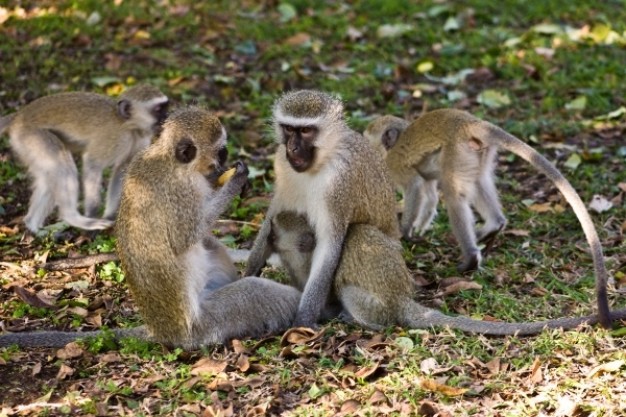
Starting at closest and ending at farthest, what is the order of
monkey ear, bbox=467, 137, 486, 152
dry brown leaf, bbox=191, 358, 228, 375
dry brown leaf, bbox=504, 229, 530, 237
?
1. dry brown leaf, bbox=191, 358, 228, 375
2. monkey ear, bbox=467, 137, 486, 152
3. dry brown leaf, bbox=504, 229, 530, 237

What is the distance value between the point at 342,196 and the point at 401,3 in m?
6.60

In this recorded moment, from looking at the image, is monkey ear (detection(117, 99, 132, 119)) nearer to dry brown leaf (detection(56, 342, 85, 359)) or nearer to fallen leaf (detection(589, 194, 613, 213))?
dry brown leaf (detection(56, 342, 85, 359))

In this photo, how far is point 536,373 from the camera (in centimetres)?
481

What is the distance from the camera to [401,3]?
38.1ft

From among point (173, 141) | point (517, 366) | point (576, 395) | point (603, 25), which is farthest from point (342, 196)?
point (603, 25)

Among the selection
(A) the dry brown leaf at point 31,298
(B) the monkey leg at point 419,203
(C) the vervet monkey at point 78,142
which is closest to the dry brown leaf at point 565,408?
(B) the monkey leg at point 419,203

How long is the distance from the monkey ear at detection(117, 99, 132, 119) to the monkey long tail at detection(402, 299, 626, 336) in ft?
10.3

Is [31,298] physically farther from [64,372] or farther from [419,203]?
[419,203]

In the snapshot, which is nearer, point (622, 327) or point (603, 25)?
point (622, 327)

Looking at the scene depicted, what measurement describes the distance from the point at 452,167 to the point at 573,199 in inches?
57.4

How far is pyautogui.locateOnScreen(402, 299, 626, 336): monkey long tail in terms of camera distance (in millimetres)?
5227

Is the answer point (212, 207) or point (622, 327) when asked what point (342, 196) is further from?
point (622, 327)

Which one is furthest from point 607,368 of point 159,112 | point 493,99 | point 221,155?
point 493,99

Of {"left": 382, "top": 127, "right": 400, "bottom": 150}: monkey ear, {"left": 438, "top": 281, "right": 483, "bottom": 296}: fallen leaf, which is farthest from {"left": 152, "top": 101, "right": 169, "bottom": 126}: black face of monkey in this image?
{"left": 438, "top": 281, "right": 483, "bottom": 296}: fallen leaf
